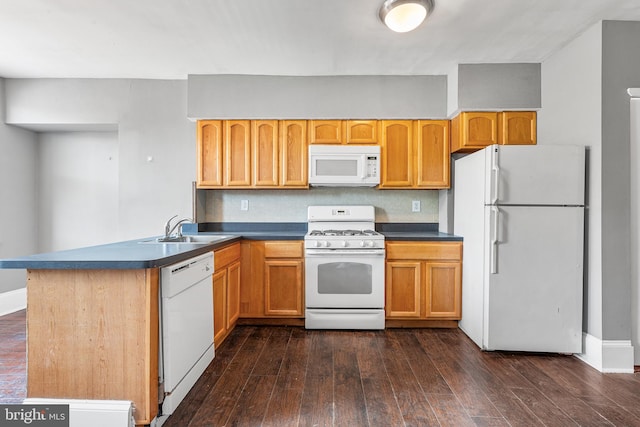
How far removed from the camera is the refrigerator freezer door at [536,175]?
8.20 ft

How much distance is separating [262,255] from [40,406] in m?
1.84

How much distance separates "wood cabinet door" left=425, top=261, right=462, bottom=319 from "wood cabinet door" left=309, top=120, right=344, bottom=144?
1.52 meters

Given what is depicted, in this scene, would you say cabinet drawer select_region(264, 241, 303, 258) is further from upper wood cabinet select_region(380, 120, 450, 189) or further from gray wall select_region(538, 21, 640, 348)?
gray wall select_region(538, 21, 640, 348)

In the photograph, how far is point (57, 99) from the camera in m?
3.48

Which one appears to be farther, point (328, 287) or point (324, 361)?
point (328, 287)

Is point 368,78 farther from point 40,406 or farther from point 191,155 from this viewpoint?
point 40,406

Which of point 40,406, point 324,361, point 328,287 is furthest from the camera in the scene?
point 328,287

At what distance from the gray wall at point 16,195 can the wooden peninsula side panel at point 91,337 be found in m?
2.77

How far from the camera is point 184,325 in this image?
1899 millimetres

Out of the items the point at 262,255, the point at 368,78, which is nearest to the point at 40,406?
the point at 262,255

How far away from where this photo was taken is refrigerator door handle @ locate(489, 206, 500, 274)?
8.41 feet

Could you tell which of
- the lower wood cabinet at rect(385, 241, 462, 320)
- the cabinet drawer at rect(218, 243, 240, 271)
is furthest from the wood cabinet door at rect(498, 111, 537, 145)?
the cabinet drawer at rect(218, 243, 240, 271)

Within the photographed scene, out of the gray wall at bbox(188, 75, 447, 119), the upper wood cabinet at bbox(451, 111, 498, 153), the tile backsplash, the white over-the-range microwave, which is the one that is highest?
the gray wall at bbox(188, 75, 447, 119)

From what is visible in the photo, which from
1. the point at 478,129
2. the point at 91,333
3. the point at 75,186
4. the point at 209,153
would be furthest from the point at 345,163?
the point at 75,186
